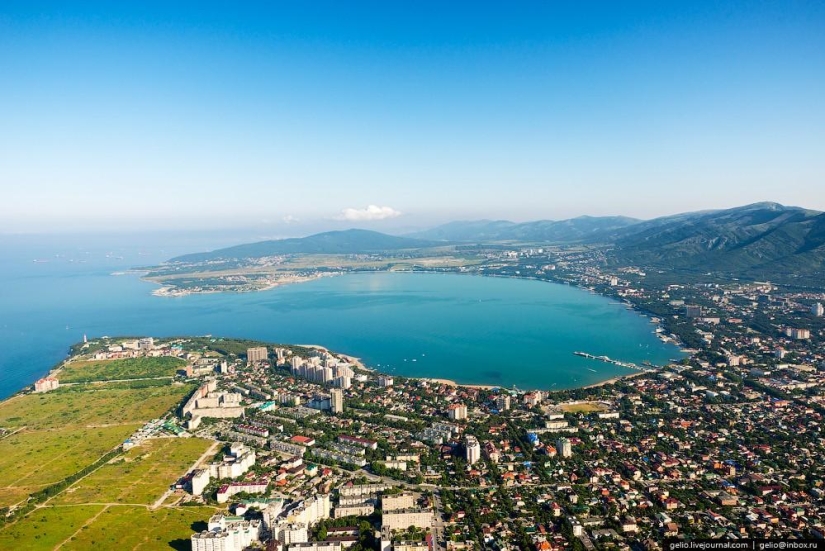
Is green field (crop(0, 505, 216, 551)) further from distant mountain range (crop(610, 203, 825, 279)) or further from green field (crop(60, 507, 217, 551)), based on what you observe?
distant mountain range (crop(610, 203, 825, 279))

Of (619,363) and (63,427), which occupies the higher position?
(63,427)

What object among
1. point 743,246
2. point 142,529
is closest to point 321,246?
point 743,246

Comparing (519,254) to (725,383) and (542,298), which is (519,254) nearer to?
(542,298)

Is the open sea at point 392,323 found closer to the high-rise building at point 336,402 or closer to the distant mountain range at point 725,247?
the high-rise building at point 336,402

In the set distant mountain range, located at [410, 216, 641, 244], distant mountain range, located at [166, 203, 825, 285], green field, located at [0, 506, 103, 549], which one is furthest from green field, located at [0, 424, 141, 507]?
distant mountain range, located at [410, 216, 641, 244]

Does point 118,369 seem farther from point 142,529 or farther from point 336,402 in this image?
point 142,529
